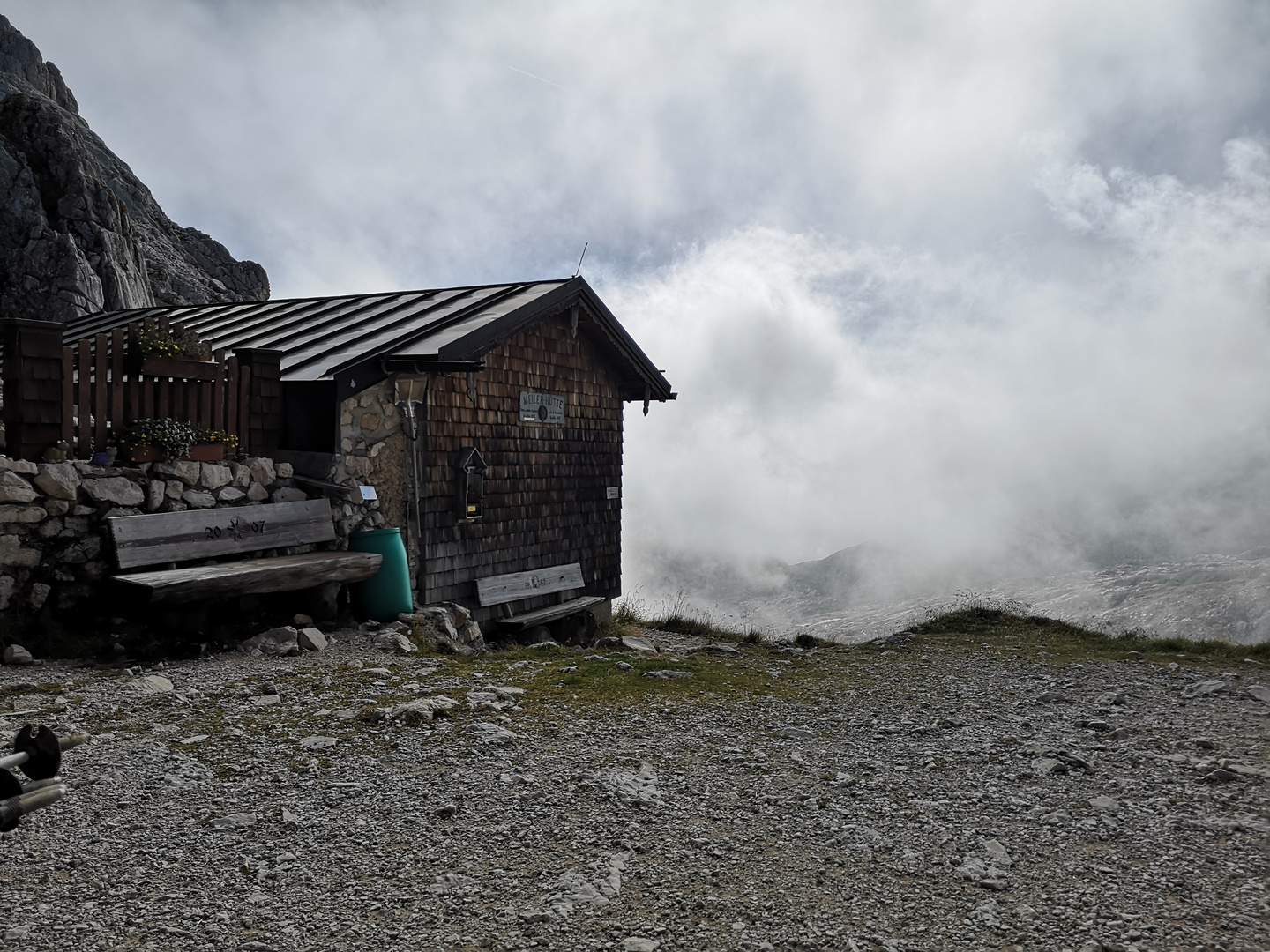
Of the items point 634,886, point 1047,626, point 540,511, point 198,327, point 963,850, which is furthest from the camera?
point 198,327

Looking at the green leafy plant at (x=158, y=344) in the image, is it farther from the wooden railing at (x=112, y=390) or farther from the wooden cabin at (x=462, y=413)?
the wooden cabin at (x=462, y=413)

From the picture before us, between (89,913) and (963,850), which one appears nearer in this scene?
(89,913)

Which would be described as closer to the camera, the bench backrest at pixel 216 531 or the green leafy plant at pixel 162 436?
the bench backrest at pixel 216 531

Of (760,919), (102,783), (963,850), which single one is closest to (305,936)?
(760,919)

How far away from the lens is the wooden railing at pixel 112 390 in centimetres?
840

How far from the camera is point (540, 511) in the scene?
14625 millimetres

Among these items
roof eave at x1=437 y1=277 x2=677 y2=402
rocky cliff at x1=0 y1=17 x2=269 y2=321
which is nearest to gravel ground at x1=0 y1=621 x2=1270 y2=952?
roof eave at x1=437 y1=277 x2=677 y2=402

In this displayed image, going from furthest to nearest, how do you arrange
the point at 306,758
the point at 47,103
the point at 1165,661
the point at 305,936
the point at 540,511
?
the point at 47,103
the point at 540,511
the point at 1165,661
the point at 306,758
the point at 305,936

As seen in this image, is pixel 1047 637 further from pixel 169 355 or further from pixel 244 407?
pixel 169 355

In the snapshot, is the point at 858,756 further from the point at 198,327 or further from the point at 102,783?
the point at 198,327

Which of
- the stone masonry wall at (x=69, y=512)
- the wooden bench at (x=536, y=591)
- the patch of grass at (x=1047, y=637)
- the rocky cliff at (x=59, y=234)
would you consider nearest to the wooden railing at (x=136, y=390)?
the stone masonry wall at (x=69, y=512)

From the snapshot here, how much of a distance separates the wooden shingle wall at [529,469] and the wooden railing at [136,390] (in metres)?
2.82

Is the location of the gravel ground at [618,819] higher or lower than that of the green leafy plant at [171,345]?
lower

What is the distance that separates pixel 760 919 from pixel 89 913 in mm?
3033
